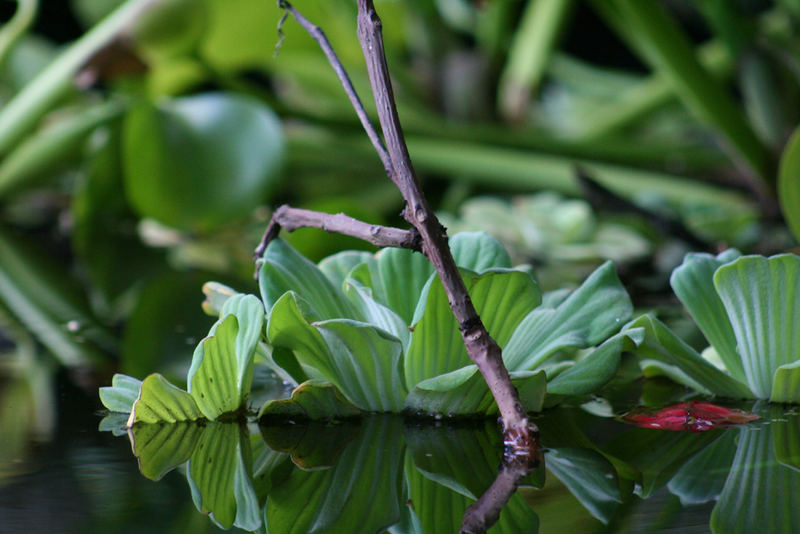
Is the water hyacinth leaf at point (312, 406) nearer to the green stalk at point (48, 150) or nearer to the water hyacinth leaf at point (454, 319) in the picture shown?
the water hyacinth leaf at point (454, 319)

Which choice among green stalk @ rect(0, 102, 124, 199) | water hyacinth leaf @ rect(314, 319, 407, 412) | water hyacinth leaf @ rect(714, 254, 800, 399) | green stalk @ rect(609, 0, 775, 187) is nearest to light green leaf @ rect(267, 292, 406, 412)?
water hyacinth leaf @ rect(314, 319, 407, 412)

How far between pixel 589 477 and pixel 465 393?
5 cm

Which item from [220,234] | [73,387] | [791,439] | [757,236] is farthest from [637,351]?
[220,234]

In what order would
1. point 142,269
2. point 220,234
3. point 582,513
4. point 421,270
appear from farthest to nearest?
point 220,234, point 142,269, point 421,270, point 582,513

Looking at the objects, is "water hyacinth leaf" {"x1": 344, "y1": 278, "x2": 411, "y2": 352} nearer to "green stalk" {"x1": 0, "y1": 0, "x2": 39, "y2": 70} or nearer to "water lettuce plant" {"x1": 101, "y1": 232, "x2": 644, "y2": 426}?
"water lettuce plant" {"x1": 101, "y1": 232, "x2": 644, "y2": 426}

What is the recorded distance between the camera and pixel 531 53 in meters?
1.26

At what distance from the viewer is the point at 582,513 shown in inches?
8.6

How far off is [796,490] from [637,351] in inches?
4.3

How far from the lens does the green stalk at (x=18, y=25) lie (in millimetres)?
820

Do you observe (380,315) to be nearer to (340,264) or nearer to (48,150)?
(340,264)

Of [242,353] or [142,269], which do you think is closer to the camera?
[242,353]

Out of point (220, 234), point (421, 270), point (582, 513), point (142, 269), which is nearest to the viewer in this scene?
point (582, 513)

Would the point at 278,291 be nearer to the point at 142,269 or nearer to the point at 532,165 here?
the point at 142,269

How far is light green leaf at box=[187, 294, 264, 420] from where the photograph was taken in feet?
0.91
